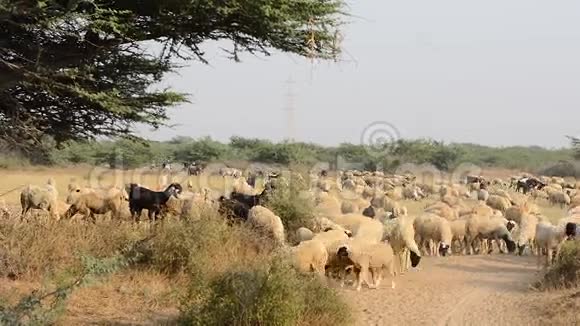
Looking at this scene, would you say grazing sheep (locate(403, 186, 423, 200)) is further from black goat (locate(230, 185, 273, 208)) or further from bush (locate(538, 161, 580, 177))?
bush (locate(538, 161, 580, 177))

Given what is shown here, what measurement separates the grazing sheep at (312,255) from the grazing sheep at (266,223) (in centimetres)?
146

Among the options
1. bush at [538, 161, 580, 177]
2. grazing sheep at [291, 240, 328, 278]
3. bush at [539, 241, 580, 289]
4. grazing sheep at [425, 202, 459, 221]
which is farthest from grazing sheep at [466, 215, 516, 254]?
bush at [538, 161, 580, 177]

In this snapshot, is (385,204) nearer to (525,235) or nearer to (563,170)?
(525,235)

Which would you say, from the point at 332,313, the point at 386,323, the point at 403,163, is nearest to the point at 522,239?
the point at 386,323

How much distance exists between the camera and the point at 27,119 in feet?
32.5

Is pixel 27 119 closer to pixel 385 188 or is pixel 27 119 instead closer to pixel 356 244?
pixel 356 244

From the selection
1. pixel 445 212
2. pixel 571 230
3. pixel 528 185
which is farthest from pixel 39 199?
pixel 528 185

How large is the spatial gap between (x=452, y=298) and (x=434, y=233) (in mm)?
5455

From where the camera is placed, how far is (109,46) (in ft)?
29.6

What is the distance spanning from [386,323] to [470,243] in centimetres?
848

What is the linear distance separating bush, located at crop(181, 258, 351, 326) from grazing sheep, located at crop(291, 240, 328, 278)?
1.90 metres

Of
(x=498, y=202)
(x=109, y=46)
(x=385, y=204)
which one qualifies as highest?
(x=109, y=46)

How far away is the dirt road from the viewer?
387 inches

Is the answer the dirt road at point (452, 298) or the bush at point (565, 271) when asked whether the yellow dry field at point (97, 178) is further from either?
the bush at point (565, 271)
